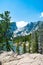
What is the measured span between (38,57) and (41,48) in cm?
5091

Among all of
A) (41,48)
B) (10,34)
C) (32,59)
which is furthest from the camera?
A: (41,48)

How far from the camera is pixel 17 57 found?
24.8 feet

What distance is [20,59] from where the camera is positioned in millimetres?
7305

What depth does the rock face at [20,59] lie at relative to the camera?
6.68m

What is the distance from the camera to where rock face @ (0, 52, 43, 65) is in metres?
6.68

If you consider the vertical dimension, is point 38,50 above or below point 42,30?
below

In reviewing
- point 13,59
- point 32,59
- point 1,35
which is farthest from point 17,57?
point 1,35

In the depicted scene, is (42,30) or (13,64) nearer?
(13,64)

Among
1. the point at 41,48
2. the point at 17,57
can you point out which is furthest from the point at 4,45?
the point at 41,48

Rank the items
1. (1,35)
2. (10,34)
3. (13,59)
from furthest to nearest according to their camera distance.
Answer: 1. (10,34)
2. (1,35)
3. (13,59)

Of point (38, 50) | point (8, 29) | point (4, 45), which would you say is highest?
point (8, 29)

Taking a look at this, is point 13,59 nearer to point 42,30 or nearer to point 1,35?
point 1,35

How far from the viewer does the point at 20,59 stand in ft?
24.0

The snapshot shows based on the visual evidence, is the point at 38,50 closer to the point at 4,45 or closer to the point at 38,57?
the point at 4,45
